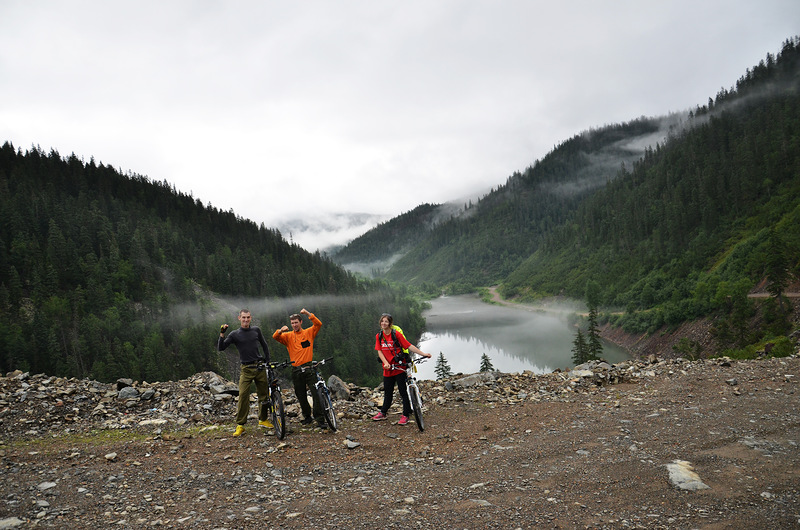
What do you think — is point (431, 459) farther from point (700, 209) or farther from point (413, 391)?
point (700, 209)

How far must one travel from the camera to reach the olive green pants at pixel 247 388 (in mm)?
9117

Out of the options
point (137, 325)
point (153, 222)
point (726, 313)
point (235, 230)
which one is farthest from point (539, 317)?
point (153, 222)

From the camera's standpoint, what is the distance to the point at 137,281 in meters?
103

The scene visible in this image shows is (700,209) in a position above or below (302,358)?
above

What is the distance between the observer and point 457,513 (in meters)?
5.07

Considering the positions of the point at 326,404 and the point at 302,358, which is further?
the point at 302,358

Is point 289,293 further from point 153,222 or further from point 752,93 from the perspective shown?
point 752,93

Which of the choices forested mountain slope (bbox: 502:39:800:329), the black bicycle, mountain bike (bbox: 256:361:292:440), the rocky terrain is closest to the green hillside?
forested mountain slope (bbox: 502:39:800:329)

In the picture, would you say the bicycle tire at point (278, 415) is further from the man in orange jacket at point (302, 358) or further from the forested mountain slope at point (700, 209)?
the forested mountain slope at point (700, 209)

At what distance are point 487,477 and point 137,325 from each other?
3868 inches

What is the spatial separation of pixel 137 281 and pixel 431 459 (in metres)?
119

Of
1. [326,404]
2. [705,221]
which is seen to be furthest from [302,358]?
[705,221]

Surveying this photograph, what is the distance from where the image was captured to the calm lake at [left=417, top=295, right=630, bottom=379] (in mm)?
70938

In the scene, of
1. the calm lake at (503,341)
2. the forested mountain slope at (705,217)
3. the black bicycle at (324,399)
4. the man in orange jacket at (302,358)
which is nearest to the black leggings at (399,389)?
the black bicycle at (324,399)
